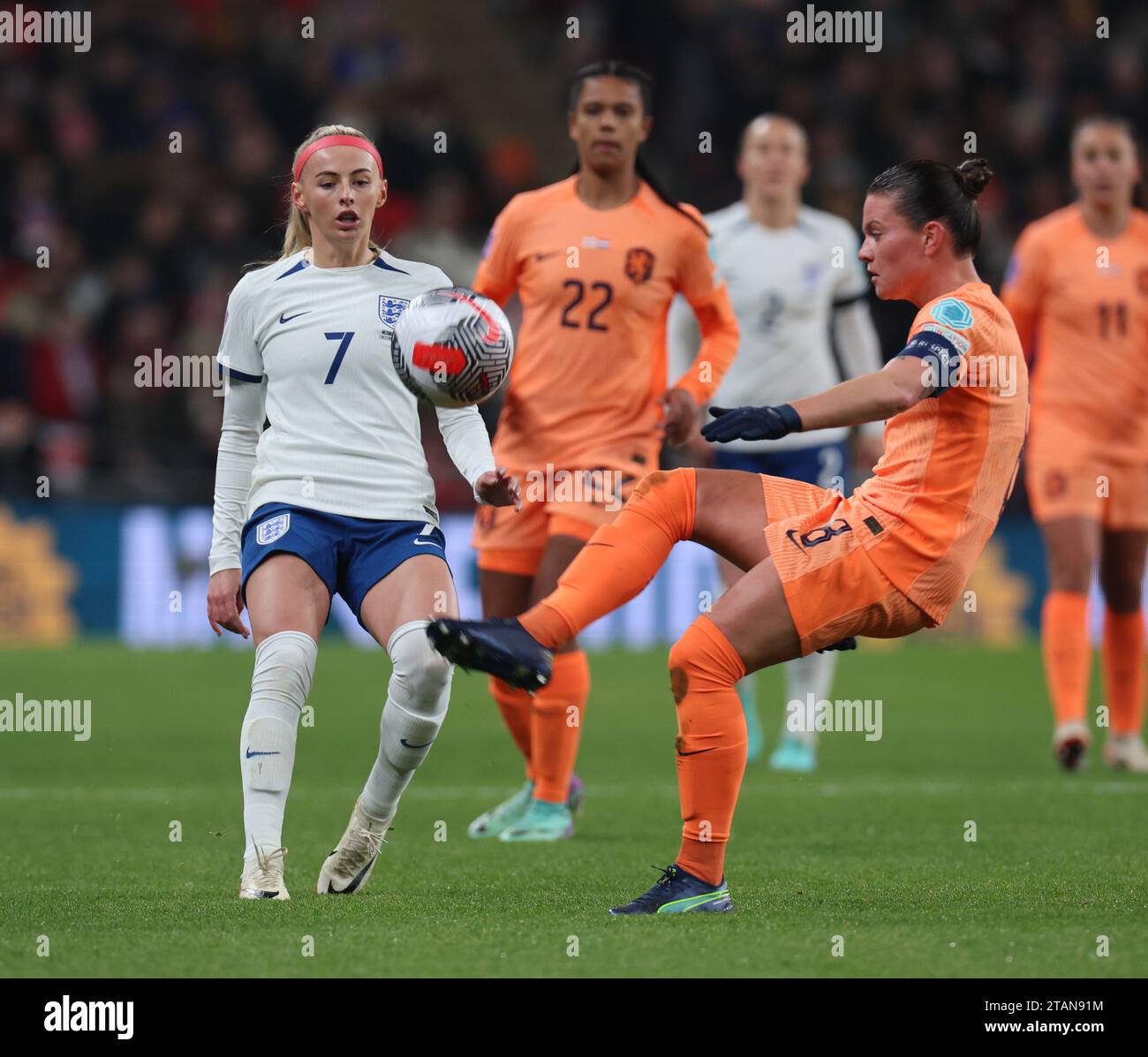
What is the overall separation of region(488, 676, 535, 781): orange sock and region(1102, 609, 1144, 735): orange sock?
3.16 m

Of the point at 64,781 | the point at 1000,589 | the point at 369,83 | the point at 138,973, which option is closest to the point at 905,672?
the point at 1000,589

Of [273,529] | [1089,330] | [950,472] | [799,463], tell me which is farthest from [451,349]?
[1089,330]

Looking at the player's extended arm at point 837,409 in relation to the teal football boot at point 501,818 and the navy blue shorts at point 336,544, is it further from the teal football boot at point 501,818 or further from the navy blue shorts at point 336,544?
the teal football boot at point 501,818

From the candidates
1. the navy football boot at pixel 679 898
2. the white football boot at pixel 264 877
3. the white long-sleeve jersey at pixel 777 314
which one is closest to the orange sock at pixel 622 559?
the navy football boot at pixel 679 898

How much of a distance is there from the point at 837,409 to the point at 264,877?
6.34ft

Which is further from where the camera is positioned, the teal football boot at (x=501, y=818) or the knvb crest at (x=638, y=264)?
the knvb crest at (x=638, y=264)

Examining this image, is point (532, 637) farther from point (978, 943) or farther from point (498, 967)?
point (978, 943)

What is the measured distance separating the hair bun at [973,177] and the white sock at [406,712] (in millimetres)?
1800

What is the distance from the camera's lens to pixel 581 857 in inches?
247

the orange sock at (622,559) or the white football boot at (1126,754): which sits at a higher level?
the orange sock at (622,559)

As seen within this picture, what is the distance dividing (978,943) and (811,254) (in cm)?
516

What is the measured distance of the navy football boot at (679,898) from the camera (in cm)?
493

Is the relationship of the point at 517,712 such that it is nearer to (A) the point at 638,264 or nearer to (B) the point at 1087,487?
(A) the point at 638,264

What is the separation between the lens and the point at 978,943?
4.52 metres
